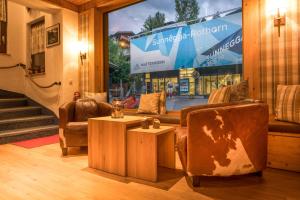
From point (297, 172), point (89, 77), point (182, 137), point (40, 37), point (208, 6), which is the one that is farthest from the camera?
point (40, 37)

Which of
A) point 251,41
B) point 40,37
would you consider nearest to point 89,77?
point 40,37

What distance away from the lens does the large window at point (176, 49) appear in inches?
144

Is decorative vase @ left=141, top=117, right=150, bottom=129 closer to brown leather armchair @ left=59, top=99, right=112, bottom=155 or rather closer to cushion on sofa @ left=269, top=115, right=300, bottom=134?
brown leather armchair @ left=59, top=99, right=112, bottom=155

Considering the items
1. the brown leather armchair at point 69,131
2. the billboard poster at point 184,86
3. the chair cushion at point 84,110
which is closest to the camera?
the brown leather armchair at point 69,131

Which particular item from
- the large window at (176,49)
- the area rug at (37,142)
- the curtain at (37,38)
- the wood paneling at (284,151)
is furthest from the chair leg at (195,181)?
the curtain at (37,38)

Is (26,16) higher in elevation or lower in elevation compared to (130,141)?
higher

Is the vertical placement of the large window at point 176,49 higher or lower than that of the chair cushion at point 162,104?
higher

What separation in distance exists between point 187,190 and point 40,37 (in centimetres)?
510

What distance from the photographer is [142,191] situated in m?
2.06

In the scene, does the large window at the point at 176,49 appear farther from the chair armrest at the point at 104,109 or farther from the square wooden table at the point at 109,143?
the square wooden table at the point at 109,143

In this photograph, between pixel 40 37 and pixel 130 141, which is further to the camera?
pixel 40 37

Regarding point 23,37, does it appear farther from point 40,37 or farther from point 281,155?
point 281,155

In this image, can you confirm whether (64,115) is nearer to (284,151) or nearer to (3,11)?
(284,151)

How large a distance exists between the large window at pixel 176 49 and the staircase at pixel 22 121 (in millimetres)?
1483
